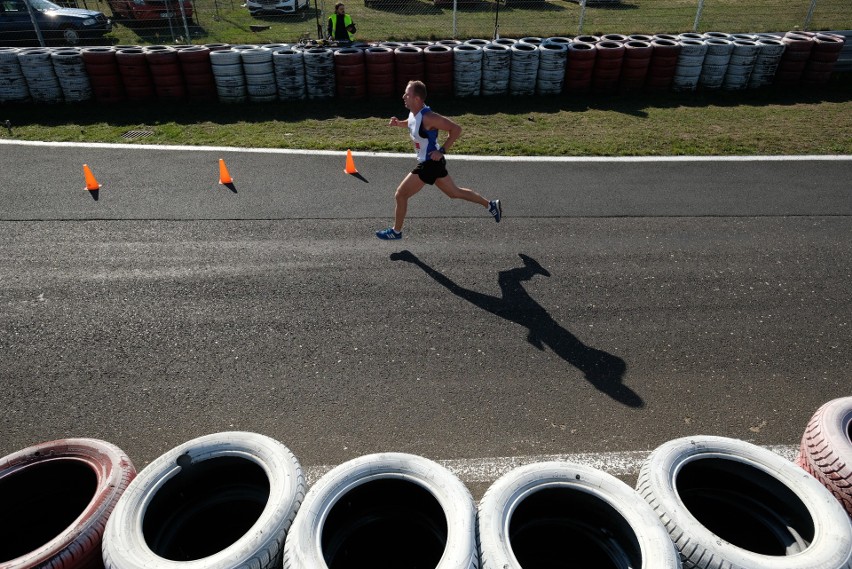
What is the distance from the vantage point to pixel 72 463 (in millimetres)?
3293

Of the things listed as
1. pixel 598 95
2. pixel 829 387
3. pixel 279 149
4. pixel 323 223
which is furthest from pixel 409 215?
pixel 598 95

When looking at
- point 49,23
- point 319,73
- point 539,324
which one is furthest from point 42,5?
point 539,324

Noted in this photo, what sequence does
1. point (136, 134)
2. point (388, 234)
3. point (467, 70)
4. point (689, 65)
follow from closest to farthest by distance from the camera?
point (388, 234)
point (136, 134)
point (467, 70)
point (689, 65)

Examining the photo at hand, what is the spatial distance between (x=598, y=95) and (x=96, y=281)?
427 inches

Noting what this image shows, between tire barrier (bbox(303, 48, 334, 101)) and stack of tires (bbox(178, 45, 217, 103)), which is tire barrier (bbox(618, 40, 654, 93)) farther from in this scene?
stack of tires (bbox(178, 45, 217, 103))

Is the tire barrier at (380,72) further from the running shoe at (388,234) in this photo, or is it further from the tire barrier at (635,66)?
the running shoe at (388,234)

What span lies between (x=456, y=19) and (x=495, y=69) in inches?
285

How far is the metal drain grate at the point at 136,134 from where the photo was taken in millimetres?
10648

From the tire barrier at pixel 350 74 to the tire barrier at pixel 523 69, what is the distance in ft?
10.7

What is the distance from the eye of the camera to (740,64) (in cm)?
1279

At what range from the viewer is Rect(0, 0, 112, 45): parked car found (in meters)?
15.9

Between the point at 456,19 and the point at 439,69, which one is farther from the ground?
the point at 456,19

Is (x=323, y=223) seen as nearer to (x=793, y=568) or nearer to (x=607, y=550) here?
(x=607, y=550)

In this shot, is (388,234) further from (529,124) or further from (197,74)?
(197,74)
